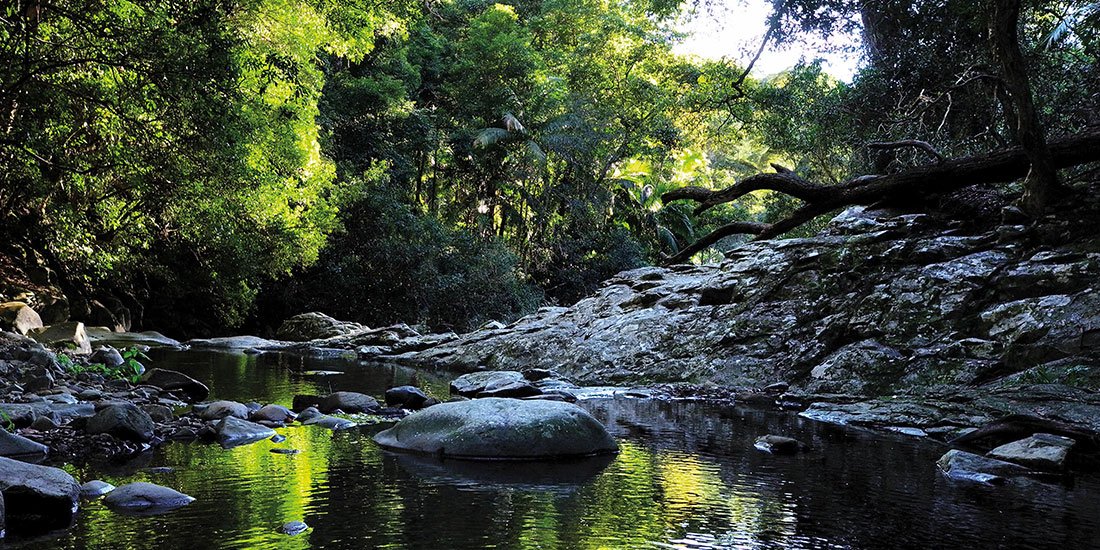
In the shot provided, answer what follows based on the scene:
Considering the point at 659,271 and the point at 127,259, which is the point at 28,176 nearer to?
the point at 127,259

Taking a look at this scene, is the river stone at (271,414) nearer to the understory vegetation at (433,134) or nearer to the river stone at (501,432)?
the river stone at (501,432)

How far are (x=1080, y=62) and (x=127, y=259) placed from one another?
16.4m

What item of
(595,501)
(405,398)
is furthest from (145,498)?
(405,398)

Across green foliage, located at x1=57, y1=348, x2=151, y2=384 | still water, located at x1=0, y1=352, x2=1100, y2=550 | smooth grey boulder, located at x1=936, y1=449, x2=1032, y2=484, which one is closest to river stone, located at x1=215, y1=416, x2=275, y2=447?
still water, located at x1=0, y1=352, x2=1100, y2=550

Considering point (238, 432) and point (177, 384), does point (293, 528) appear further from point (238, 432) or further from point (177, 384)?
point (177, 384)

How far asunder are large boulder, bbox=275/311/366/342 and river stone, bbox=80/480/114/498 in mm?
16737

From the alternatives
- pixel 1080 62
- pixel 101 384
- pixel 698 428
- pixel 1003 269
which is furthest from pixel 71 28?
pixel 1080 62

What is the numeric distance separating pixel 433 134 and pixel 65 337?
1390cm

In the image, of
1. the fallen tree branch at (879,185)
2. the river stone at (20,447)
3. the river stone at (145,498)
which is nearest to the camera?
the river stone at (145,498)

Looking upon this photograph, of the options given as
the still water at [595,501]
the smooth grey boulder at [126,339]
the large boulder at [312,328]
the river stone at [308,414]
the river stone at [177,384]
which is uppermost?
the large boulder at [312,328]

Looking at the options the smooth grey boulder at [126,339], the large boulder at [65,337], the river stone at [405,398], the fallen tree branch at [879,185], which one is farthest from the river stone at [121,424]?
the smooth grey boulder at [126,339]

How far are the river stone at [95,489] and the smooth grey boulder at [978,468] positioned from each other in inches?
192

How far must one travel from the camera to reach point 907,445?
616cm

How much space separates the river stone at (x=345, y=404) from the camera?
7.26 metres
